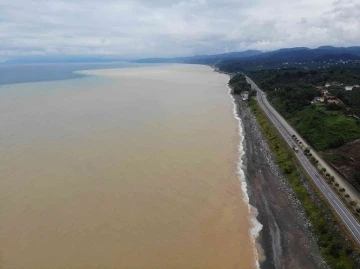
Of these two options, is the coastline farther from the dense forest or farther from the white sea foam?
the dense forest

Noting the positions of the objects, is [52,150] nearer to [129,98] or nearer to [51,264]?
[51,264]

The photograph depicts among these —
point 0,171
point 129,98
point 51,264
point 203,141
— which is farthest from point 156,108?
point 51,264

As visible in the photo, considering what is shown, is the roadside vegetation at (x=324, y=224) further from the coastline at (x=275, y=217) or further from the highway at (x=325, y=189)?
the highway at (x=325, y=189)

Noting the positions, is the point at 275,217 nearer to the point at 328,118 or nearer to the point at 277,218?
the point at 277,218

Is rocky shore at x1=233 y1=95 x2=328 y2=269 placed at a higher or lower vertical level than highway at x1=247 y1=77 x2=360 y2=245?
lower

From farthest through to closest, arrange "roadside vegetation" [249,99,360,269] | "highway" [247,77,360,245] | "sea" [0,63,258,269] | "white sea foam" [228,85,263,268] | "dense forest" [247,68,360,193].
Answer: "dense forest" [247,68,360,193] → "white sea foam" [228,85,263,268] → "highway" [247,77,360,245] → "sea" [0,63,258,269] → "roadside vegetation" [249,99,360,269]

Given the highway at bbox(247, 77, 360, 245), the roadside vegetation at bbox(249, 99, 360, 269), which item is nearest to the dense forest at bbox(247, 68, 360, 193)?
the highway at bbox(247, 77, 360, 245)

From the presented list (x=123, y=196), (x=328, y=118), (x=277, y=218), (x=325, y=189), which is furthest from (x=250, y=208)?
(x=328, y=118)
